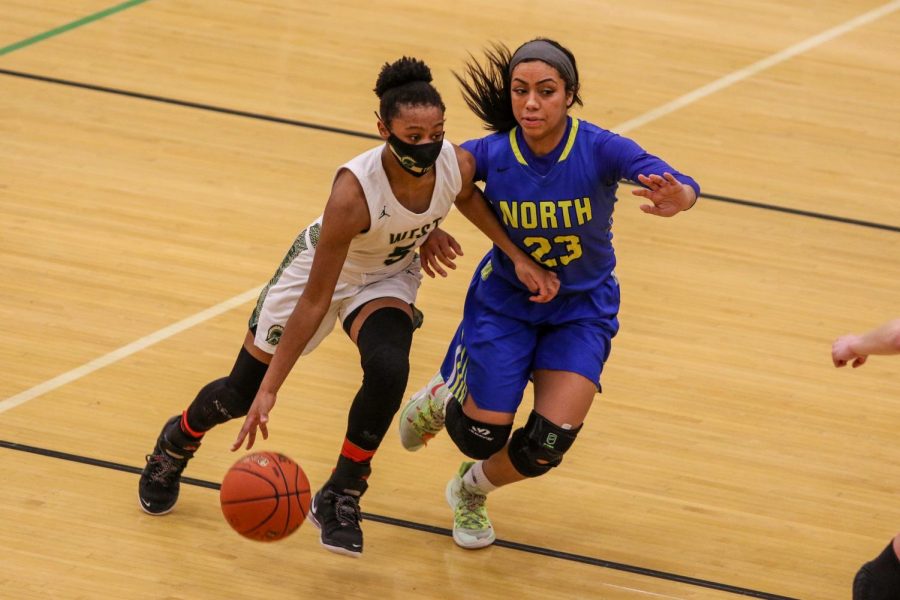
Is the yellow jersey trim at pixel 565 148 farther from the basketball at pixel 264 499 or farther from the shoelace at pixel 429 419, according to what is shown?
the basketball at pixel 264 499

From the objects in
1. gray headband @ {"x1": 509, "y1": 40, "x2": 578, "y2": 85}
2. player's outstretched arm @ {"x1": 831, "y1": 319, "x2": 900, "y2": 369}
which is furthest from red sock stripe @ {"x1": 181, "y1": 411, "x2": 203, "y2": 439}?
player's outstretched arm @ {"x1": 831, "y1": 319, "x2": 900, "y2": 369}

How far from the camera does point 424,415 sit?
4.54 metres

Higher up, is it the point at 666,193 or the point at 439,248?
A: the point at 666,193

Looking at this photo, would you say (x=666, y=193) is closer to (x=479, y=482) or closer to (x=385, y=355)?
(x=385, y=355)

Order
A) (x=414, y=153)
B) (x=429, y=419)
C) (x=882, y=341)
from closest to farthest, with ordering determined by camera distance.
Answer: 1. (x=882, y=341)
2. (x=414, y=153)
3. (x=429, y=419)

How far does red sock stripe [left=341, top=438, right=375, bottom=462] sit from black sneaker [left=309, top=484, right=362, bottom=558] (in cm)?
13

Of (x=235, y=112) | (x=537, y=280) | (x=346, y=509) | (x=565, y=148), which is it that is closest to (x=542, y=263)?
(x=537, y=280)

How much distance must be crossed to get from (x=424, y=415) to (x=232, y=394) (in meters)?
0.73

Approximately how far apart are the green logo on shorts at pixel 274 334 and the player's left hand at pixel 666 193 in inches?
46.8

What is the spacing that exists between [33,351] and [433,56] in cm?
410

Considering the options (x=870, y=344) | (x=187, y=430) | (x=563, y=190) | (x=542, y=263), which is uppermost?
(x=563, y=190)

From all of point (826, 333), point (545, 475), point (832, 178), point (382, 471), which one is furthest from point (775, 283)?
point (382, 471)

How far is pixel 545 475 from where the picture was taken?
4.74 m

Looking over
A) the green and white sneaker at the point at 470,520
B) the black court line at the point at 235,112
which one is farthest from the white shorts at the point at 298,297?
the black court line at the point at 235,112
